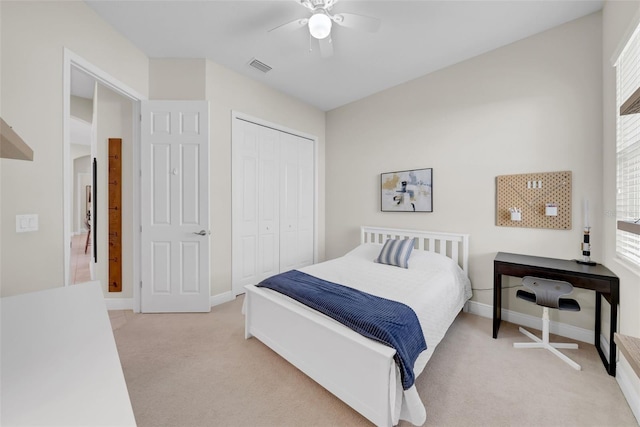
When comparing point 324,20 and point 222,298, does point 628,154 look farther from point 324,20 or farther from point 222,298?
point 222,298

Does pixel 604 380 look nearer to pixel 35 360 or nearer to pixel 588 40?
pixel 588 40

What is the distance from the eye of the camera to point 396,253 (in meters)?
2.97

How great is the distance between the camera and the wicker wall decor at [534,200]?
2.47m

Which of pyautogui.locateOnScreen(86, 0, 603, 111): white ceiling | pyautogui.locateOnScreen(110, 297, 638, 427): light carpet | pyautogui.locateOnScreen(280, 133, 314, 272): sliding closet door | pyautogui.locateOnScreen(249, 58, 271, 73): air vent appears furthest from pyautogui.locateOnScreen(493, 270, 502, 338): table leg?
pyautogui.locateOnScreen(249, 58, 271, 73): air vent

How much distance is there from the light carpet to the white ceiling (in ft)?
9.61

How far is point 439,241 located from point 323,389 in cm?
221

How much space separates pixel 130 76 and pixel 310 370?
3.33 m

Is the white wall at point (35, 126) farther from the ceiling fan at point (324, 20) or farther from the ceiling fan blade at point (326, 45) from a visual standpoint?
the ceiling fan blade at point (326, 45)

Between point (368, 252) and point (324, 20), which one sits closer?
point (324, 20)

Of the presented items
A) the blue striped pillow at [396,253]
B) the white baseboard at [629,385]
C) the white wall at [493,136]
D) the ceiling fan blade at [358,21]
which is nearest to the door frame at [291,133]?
the white wall at [493,136]

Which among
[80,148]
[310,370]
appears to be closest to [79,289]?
[310,370]

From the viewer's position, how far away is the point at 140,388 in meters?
1.82

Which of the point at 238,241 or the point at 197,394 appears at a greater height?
the point at 238,241

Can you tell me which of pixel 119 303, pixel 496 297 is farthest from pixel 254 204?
pixel 496 297
